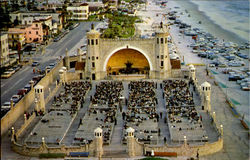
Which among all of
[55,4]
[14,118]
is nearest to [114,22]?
[55,4]

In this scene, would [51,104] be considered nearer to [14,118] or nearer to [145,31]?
[14,118]

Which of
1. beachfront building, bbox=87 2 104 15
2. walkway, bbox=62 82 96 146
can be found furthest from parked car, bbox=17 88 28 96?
beachfront building, bbox=87 2 104 15

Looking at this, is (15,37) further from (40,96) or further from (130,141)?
Result: (130,141)

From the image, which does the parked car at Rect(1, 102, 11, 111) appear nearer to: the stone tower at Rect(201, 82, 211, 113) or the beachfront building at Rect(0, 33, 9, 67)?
the beachfront building at Rect(0, 33, 9, 67)

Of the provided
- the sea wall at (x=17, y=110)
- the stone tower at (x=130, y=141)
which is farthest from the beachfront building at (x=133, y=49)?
the stone tower at (x=130, y=141)

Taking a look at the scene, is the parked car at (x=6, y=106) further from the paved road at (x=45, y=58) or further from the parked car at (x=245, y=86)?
the parked car at (x=245, y=86)

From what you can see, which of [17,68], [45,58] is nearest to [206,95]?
[17,68]
